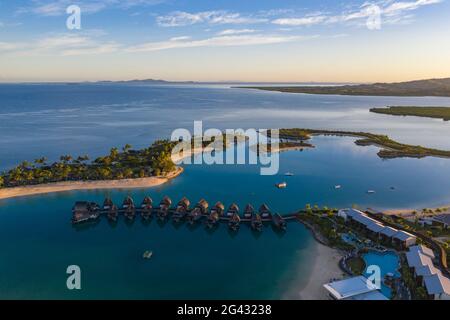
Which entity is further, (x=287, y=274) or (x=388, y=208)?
(x=388, y=208)

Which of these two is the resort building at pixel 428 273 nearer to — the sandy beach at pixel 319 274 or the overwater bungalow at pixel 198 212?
the sandy beach at pixel 319 274

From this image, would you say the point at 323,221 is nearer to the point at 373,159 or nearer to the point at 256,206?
the point at 256,206

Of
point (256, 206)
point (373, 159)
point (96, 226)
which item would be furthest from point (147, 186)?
point (373, 159)

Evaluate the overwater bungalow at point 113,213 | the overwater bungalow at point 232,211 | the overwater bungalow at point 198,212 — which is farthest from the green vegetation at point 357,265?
the overwater bungalow at point 113,213

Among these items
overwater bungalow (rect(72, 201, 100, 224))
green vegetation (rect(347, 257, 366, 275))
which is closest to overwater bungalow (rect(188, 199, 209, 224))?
overwater bungalow (rect(72, 201, 100, 224))

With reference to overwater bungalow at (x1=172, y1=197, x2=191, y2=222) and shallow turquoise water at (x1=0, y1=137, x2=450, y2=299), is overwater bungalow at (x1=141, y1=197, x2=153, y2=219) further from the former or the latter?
overwater bungalow at (x1=172, y1=197, x2=191, y2=222)
